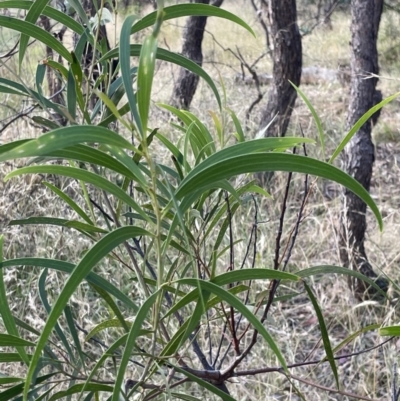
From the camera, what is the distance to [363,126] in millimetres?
2150

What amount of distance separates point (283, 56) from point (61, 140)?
109 inches

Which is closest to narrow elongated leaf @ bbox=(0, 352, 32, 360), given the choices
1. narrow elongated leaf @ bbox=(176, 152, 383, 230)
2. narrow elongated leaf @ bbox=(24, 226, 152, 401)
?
narrow elongated leaf @ bbox=(24, 226, 152, 401)

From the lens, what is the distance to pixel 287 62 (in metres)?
3.00

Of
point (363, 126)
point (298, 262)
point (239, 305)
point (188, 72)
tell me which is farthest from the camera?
point (188, 72)

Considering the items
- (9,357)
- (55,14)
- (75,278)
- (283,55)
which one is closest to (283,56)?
(283,55)

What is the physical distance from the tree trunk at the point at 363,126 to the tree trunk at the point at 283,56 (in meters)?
0.69

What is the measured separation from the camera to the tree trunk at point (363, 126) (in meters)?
2.12

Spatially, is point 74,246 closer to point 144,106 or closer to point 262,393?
point 262,393

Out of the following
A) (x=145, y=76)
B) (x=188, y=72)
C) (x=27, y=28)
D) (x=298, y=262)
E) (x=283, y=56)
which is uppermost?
(x=188, y=72)

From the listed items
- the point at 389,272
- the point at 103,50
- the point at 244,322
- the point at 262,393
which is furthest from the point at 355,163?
the point at 103,50

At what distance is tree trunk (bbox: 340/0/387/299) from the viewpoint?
2.12 metres

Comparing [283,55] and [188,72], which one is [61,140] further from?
[188,72]

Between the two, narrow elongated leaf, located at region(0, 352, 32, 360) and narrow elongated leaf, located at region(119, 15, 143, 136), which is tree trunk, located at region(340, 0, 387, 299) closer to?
narrow elongated leaf, located at region(0, 352, 32, 360)

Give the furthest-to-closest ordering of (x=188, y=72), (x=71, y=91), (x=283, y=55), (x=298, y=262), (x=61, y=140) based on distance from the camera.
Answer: (x=188, y=72) < (x=283, y=55) < (x=298, y=262) < (x=71, y=91) < (x=61, y=140)
